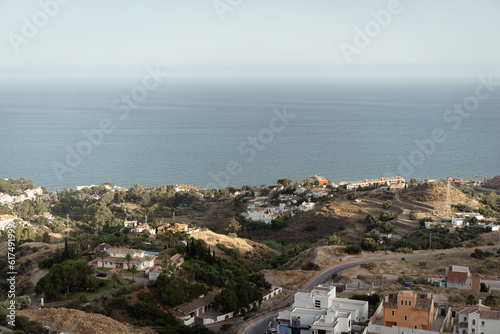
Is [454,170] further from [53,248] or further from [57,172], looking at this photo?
[53,248]

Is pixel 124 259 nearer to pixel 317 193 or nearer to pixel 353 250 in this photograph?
pixel 353 250

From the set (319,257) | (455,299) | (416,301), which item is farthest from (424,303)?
(319,257)

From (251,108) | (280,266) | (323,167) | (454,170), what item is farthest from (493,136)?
(280,266)

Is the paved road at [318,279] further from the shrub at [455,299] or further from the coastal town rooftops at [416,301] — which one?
the shrub at [455,299]

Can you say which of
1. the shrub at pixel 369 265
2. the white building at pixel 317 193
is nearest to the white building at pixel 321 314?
the shrub at pixel 369 265

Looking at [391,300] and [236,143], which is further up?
[236,143]

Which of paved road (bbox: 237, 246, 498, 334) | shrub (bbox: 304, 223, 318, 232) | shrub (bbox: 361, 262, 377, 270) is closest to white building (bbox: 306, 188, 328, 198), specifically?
shrub (bbox: 304, 223, 318, 232)
